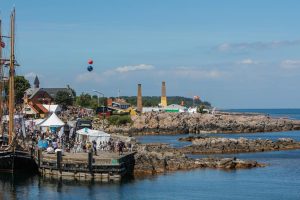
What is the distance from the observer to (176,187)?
56.0 meters

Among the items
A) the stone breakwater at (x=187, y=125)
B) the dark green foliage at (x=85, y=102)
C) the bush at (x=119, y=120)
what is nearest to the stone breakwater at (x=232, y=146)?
the stone breakwater at (x=187, y=125)

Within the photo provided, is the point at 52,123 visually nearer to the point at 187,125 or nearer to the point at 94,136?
the point at 94,136

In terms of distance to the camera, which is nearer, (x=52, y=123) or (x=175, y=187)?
(x=175, y=187)

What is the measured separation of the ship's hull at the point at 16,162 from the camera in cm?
6141

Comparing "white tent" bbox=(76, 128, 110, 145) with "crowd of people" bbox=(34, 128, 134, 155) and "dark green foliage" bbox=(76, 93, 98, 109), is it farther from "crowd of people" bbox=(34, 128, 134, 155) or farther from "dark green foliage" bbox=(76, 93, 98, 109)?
"dark green foliage" bbox=(76, 93, 98, 109)

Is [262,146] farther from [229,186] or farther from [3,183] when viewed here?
[3,183]

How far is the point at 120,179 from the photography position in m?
57.3

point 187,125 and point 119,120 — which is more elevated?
point 119,120

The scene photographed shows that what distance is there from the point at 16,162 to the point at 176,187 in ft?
54.7

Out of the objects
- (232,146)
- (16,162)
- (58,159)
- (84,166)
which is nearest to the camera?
(84,166)

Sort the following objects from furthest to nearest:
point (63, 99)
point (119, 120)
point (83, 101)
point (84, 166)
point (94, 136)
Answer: point (83, 101)
point (63, 99)
point (119, 120)
point (94, 136)
point (84, 166)

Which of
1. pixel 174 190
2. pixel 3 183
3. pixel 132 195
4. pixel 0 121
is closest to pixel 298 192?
pixel 174 190

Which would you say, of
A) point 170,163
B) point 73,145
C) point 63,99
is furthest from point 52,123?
point 63,99

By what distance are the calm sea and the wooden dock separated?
3.67 feet
